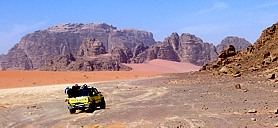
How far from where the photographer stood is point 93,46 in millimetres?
117875

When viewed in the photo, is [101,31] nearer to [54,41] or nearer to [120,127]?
[54,41]

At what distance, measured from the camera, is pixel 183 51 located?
135750 mm

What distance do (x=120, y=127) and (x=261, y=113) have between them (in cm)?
500

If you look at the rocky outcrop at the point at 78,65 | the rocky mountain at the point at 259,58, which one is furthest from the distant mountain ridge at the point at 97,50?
the rocky mountain at the point at 259,58

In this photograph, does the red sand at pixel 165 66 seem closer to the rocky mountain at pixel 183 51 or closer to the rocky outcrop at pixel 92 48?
the rocky mountain at pixel 183 51

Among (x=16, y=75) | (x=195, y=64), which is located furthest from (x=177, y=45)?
(x=16, y=75)

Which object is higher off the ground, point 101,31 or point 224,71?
point 101,31

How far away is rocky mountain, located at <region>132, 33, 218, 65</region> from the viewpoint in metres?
129

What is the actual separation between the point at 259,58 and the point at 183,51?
305 ft

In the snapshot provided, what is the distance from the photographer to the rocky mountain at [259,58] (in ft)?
129

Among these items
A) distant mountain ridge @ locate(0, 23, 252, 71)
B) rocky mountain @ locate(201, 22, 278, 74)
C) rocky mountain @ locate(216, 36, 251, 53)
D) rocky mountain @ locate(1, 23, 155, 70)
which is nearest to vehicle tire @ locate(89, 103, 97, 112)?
rocky mountain @ locate(201, 22, 278, 74)

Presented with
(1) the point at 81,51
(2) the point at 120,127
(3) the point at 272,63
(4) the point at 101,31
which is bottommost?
(2) the point at 120,127

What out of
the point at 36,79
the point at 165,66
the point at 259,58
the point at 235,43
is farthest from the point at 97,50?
the point at 259,58

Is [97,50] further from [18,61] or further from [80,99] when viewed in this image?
[80,99]
